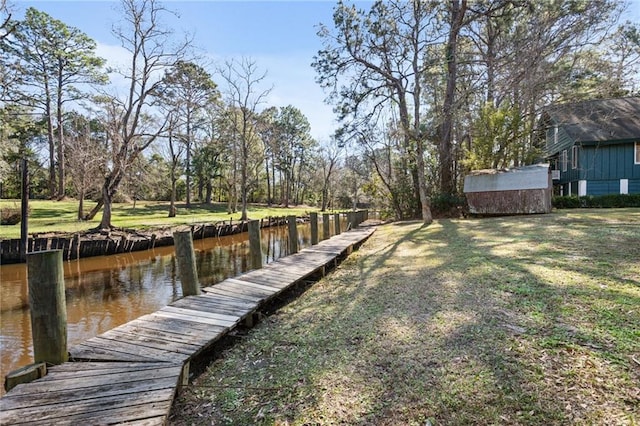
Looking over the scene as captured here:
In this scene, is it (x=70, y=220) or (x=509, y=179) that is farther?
(x=70, y=220)

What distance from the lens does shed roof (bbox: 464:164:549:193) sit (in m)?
14.9

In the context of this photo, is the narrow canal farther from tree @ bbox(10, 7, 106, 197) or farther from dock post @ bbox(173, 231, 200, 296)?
tree @ bbox(10, 7, 106, 197)

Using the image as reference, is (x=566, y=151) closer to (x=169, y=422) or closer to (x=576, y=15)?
(x=576, y=15)

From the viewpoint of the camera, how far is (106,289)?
948cm

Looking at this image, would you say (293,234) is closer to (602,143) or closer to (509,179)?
(509,179)

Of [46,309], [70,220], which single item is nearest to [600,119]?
[46,309]

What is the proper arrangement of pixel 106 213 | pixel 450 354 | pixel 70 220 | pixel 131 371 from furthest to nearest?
pixel 70 220
pixel 106 213
pixel 450 354
pixel 131 371

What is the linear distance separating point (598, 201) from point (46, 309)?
885 inches

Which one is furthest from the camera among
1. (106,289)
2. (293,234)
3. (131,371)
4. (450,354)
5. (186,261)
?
(293,234)

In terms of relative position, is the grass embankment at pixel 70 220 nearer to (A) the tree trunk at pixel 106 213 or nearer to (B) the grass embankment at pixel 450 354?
(A) the tree trunk at pixel 106 213

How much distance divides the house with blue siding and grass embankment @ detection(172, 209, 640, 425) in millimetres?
16833

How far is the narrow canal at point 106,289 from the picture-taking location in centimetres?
630

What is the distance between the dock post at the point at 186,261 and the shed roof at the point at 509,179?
47.6 feet

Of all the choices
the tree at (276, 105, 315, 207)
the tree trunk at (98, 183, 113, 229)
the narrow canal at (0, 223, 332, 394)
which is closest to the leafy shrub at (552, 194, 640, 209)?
the narrow canal at (0, 223, 332, 394)
